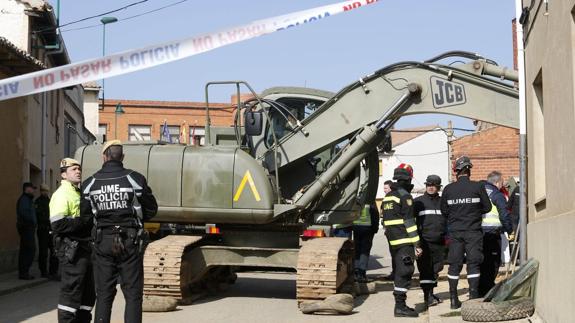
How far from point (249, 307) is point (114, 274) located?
436cm

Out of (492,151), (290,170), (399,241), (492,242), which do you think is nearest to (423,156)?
(492,151)

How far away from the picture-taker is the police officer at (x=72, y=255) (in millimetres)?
8695

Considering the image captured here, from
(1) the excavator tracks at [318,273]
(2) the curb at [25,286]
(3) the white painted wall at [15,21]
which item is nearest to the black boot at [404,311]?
(1) the excavator tracks at [318,273]

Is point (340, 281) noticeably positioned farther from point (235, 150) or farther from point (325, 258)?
point (235, 150)

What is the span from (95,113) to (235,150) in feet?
127

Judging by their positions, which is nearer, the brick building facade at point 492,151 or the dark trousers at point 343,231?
the dark trousers at point 343,231

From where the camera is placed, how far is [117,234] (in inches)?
334

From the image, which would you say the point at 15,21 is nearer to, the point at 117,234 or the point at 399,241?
the point at 399,241

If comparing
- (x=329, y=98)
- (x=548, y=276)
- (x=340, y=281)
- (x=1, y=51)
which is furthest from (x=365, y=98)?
(x=1, y=51)

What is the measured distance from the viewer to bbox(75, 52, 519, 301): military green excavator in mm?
12984

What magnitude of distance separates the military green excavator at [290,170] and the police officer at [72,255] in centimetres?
352

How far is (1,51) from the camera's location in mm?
18188

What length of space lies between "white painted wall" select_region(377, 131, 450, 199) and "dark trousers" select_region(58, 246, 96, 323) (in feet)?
212

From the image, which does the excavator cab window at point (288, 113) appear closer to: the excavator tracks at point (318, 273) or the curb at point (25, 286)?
the excavator tracks at point (318, 273)
